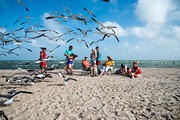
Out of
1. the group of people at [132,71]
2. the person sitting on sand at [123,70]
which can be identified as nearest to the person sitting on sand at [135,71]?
the group of people at [132,71]

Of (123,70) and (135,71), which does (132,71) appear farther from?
(123,70)

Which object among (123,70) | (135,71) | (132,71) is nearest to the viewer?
(135,71)

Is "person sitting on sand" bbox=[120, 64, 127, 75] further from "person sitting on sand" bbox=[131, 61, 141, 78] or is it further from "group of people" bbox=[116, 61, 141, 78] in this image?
"person sitting on sand" bbox=[131, 61, 141, 78]

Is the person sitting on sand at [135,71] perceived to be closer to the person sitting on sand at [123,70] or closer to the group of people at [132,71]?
the group of people at [132,71]

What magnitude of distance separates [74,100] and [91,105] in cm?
69

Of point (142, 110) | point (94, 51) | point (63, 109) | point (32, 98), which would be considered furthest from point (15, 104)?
point (94, 51)

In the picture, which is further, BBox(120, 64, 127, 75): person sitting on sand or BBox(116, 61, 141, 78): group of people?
BBox(120, 64, 127, 75): person sitting on sand

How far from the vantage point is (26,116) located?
2.58 m

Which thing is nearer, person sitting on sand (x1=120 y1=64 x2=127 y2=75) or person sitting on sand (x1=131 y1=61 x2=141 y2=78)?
person sitting on sand (x1=131 y1=61 x2=141 y2=78)

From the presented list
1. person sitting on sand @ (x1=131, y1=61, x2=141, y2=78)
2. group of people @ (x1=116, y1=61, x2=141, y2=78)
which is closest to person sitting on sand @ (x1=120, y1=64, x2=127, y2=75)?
group of people @ (x1=116, y1=61, x2=141, y2=78)

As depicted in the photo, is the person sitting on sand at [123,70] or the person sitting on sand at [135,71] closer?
the person sitting on sand at [135,71]

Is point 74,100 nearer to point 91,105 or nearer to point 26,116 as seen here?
point 91,105

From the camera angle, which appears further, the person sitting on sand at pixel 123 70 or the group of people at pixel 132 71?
the person sitting on sand at pixel 123 70

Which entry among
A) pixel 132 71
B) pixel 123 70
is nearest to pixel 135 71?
pixel 132 71
